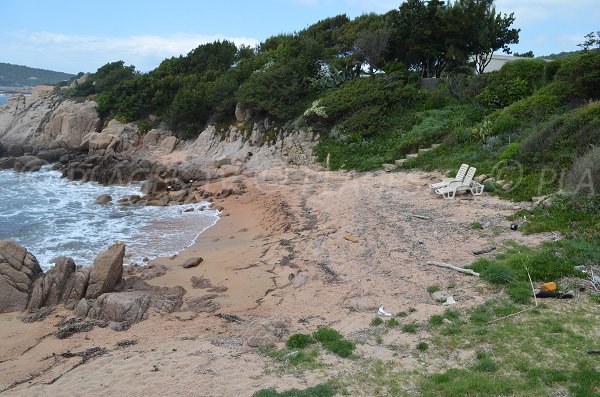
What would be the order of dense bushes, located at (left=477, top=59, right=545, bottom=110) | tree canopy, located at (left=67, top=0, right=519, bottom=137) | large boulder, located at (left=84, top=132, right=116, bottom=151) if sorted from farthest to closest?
large boulder, located at (left=84, top=132, right=116, bottom=151)
tree canopy, located at (left=67, top=0, right=519, bottom=137)
dense bushes, located at (left=477, top=59, right=545, bottom=110)

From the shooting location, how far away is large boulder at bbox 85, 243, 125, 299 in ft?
36.0

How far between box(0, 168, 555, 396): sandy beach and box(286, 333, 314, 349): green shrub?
21 cm

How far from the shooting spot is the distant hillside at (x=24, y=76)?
155 m

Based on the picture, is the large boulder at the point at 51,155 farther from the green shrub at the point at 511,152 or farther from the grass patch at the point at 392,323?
the grass patch at the point at 392,323

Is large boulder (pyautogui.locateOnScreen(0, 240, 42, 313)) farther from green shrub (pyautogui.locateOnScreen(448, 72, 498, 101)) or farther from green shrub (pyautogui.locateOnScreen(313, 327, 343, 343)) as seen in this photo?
green shrub (pyautogui.locateOnScreen(448, 72, 498, 101))

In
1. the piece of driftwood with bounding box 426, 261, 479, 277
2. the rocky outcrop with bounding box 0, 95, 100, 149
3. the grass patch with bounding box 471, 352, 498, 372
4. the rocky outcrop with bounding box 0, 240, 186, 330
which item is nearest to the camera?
the grass patch with bounding box 471, 352, 498, 372

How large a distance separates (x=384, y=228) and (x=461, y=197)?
344cm

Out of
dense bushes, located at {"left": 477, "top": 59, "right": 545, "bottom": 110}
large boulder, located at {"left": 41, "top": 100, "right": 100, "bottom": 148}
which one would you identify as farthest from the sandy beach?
large boulder, located at {"left": 41, "top": 100, "right": 100, "bottom": 148}

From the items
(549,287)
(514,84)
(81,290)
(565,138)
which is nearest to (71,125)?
(81,290)

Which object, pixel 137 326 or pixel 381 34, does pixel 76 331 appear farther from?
pixel 381 34

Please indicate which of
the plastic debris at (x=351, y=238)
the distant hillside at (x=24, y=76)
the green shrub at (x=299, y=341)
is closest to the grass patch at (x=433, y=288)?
the green shrub at (x=299, y=341)

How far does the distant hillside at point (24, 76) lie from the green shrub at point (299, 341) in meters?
164

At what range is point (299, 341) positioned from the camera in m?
8.20

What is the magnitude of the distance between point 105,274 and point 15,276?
215cm
